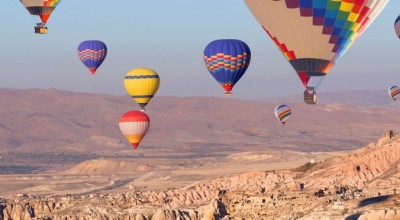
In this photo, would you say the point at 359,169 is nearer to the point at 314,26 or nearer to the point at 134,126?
the point at 134,126

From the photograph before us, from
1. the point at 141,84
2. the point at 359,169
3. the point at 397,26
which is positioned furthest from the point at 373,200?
the point at 359,169

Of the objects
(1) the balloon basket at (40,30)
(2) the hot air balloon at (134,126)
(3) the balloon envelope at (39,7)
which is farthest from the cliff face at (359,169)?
(1) the balloon basket at (40,30)

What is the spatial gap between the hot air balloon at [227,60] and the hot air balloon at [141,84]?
14.5 metres

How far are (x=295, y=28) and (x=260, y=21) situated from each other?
13.5ft

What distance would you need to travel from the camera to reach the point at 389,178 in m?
144

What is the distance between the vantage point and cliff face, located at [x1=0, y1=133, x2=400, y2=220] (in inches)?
4215

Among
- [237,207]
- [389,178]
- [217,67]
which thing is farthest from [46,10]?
[389,178]

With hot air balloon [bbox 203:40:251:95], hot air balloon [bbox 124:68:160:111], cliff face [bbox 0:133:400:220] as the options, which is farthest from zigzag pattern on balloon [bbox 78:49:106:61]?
hot air balloon [bbox 203:40:251:95]

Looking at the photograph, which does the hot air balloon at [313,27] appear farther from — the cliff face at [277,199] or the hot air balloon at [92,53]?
the hot air balloon at [92,53]

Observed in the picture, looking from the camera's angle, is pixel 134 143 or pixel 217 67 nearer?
pixel 217 67

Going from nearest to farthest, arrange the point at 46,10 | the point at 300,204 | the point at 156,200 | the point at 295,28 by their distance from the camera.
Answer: the point at 295,28
the point at 300,204
the point at 46,10
the point at 156,200

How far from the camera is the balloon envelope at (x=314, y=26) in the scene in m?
85.3

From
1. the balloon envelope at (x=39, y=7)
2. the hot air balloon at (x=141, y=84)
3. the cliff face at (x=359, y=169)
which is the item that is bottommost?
the cliff face at (x=359, y=169)

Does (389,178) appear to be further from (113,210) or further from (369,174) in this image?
(113,210)
